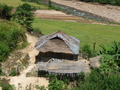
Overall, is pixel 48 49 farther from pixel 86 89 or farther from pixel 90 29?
pixel 90 29

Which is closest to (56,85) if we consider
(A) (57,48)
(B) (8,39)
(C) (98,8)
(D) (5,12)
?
(A) (57,48)

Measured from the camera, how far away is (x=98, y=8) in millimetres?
54875

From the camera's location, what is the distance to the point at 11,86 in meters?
12.8

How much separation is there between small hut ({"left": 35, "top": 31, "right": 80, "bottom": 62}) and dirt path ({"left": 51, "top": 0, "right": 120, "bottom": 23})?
29.3 meters

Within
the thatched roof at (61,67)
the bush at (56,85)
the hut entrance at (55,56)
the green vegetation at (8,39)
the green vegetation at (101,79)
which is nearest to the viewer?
the green vegetation at (101,79)

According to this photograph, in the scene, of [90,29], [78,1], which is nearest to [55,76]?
[90,29]

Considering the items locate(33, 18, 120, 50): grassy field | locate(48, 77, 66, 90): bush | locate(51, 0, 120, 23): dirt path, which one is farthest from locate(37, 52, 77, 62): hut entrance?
locate(51, 0, 120, 23): dirt path

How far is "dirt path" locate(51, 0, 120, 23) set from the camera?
47.3 m

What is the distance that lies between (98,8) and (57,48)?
139 ft

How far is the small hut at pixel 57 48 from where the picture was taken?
601 inches

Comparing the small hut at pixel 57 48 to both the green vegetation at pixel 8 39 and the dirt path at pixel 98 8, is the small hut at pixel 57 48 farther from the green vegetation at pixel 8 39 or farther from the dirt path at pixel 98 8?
the dirt path at pixel 98 8

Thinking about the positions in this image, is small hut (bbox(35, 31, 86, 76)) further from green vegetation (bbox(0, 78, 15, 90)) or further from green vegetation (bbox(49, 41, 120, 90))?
green vegetation (bbox(0, 78, 15, 90))

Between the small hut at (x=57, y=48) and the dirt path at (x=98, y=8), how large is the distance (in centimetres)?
2931

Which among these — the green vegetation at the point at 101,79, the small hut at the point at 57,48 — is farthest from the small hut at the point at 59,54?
the green vegetation at the point at 101,79
